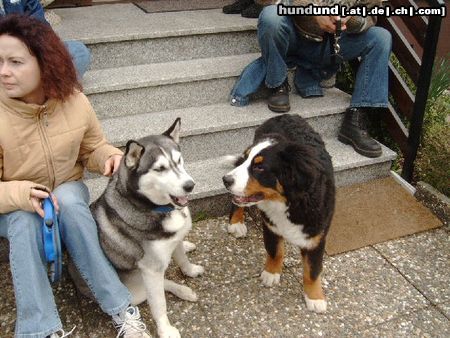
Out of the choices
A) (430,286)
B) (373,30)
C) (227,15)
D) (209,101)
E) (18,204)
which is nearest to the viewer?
(18,204)

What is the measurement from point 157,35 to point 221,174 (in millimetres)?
1384

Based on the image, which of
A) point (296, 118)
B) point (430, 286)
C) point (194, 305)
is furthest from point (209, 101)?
point (430, 286)

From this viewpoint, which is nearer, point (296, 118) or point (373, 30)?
point (296, 118)

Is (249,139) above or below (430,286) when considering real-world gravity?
above

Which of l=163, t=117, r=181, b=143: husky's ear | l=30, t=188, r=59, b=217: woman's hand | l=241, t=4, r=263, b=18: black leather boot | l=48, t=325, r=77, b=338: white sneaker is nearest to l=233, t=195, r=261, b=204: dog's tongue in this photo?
l=163, t=117, r=181, b=143: husky's ear

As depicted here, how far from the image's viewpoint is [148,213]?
2199 millimetres

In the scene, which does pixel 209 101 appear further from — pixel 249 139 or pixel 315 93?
pixel 315 93

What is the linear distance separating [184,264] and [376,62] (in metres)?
2.17

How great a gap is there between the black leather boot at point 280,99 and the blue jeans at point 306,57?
68 mm

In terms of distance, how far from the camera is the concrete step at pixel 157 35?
3.72m

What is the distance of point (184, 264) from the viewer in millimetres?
2689

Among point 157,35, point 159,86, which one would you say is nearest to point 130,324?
point 159,86

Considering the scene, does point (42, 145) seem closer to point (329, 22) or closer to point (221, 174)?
point (221, 174)

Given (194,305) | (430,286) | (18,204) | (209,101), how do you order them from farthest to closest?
(209,101)
(430,286)
(194,305)
(18,204)
